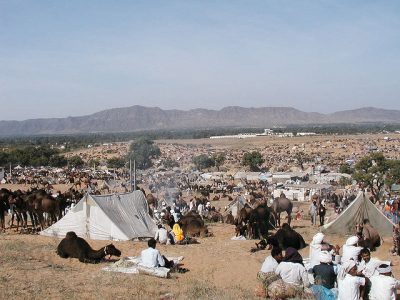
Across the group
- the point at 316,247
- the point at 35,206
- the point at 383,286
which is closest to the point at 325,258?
the point at 316,247

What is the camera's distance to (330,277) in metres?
10.1

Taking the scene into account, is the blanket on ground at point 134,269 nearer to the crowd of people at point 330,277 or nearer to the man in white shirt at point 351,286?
the crowd of people at point 330,277

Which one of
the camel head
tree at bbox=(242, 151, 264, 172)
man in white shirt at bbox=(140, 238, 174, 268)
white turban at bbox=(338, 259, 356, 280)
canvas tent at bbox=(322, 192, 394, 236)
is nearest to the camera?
white turban at bbox=(338, 259, 356, 280)

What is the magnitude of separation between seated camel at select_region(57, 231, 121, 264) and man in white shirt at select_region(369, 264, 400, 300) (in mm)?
7682

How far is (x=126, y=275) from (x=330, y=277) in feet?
16.0

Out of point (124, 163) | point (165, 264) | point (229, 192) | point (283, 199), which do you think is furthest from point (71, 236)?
point (124, 163)

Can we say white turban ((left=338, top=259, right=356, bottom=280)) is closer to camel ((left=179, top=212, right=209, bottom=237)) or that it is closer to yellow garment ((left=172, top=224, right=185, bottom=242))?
yellow garment ((left=172, top=224, right=185, bottom=242))

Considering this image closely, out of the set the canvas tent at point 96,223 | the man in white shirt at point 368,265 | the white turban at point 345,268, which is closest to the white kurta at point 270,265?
the white turban at point 345,268

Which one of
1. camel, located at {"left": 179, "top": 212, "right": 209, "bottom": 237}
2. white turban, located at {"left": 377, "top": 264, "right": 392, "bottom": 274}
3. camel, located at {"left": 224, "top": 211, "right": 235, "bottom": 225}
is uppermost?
white turban, located at {"left": 377, "top": 264, "right": 392, "bottom": 274}

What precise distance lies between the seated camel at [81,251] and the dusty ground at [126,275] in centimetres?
19

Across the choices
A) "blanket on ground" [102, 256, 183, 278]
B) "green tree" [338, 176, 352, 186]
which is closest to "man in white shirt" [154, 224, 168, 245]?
"blanket on ground" [102, 256, 183, 278]

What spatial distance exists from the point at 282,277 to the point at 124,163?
63.2 m

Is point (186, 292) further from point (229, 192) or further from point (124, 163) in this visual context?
point (124, 163)

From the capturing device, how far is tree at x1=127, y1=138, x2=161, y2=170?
73.5m
